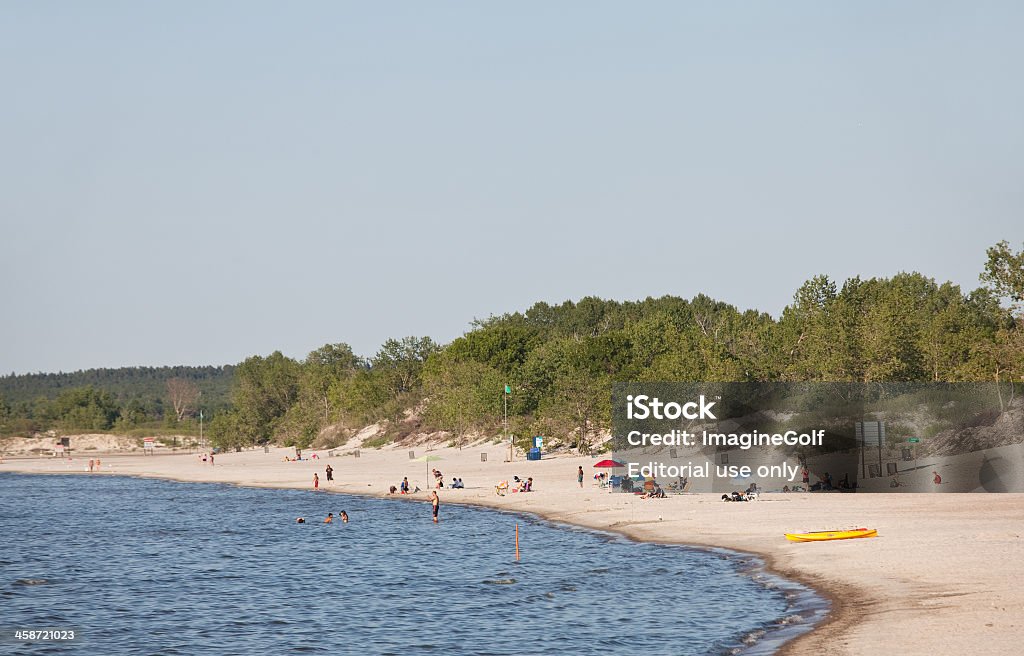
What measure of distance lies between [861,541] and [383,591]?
19491 mm

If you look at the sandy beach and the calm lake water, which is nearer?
the sandy beach

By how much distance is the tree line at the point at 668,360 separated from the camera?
89312mm

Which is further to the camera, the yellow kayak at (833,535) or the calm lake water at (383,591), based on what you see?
the yellow kayak at (833,535)

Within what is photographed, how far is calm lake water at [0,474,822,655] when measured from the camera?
1315 inches

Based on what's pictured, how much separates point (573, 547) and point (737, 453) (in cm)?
1759

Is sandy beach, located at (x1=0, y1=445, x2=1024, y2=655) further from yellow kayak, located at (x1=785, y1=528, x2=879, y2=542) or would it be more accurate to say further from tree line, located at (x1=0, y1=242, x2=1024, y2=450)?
tree line, located at (x1=0, y1=242, x2=1024, y2=450)

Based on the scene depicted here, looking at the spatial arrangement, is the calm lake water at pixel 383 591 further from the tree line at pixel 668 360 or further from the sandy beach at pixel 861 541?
the tree line at pixel 668 360

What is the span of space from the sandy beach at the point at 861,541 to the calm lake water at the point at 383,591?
1.93 meters

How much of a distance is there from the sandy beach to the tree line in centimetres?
1310

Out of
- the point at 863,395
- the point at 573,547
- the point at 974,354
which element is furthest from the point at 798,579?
the point at 974,354

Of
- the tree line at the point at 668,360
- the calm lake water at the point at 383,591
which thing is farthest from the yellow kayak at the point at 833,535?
the tree line at the point at 668,360

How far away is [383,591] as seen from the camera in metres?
43.4

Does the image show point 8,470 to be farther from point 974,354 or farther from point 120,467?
point 974,354

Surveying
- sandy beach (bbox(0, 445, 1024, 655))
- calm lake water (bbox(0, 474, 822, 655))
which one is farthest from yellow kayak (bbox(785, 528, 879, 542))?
calm lake water (bbox(0, 474, 822, 655))
